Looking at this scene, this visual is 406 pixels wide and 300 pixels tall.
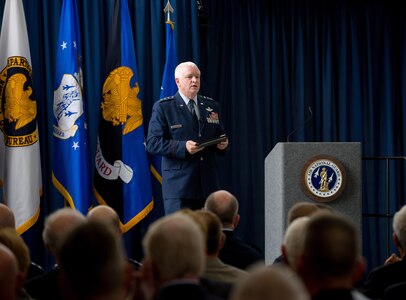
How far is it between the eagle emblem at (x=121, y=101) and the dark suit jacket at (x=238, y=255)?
2.94 m

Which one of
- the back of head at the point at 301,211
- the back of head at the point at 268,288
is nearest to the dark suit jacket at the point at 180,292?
the back of head at the point at 268,288

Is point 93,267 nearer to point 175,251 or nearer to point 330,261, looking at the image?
point 175,251

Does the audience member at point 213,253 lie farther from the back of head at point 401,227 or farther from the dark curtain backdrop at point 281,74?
the dark curtain backdrop at point 281,74

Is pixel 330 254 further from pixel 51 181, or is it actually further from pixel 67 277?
pixel 51 181

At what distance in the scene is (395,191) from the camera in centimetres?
789

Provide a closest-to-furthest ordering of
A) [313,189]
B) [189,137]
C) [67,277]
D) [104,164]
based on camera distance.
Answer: [67,277] < [313,189] < [189,137] < [104,164]

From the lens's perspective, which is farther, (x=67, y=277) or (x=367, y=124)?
(x=367, y=124)

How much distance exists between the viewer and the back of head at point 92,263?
5.03ft

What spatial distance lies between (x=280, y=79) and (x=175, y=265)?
599 centimetres

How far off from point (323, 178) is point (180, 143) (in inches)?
41.4

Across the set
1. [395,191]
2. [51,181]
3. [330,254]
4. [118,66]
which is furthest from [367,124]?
[330,254]

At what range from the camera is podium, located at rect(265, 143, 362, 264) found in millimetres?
4781

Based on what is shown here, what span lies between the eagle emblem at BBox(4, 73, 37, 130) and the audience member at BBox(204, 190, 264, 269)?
8.43 feet

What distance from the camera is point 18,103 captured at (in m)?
5.66
